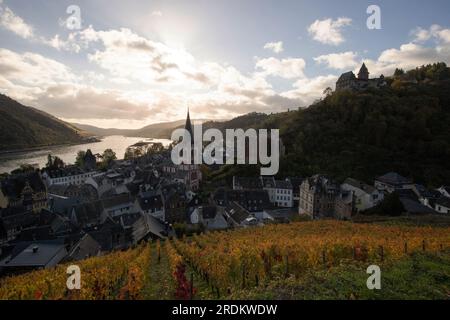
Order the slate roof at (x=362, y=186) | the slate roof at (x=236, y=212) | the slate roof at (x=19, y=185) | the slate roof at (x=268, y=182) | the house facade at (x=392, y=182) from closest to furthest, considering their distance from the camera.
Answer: the slate roof at (x=236, y=212) → the slate roof at (x=362, y=186) → the house facade at (x=392, y=182) → the slate roof at (x=268, y=182) → the slate roof at (x=19, y=185)

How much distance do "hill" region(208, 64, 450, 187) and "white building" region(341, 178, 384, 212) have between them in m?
7.77

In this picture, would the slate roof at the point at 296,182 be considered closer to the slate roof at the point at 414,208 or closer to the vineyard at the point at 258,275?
the slate roof at the point at 414,208

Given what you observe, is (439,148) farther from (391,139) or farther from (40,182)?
(40,182)

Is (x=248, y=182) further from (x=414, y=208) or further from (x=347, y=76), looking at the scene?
(x=347, y=76)

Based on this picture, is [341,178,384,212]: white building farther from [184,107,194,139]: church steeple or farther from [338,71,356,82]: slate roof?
[338,71,356,82]: slate roof

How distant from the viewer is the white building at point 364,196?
50812mm

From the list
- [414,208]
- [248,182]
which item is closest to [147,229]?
[248,182]

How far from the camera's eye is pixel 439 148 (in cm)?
6700

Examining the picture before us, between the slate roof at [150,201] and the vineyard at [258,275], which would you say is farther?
the slate roof at [150,201]

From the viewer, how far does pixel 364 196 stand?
5181 cm

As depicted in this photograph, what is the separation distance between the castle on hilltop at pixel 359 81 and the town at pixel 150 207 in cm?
5169

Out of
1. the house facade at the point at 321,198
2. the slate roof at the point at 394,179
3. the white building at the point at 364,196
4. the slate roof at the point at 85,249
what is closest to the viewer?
the slate roof at the point at 85,249

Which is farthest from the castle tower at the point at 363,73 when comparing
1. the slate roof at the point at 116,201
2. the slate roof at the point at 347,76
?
the slate roof at the point at 116,201

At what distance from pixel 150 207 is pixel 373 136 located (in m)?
60.6
